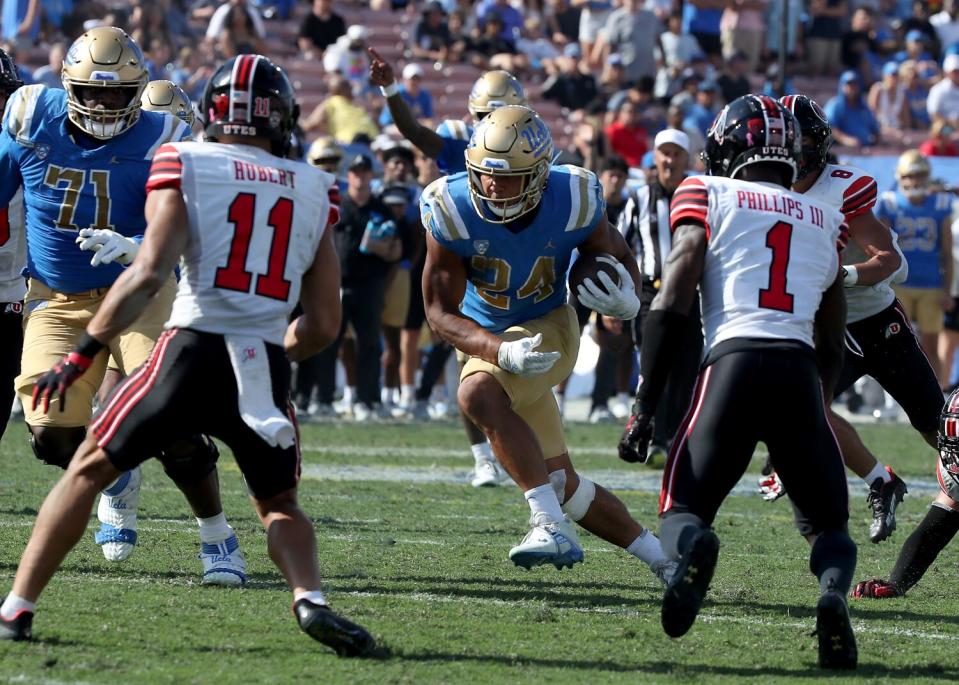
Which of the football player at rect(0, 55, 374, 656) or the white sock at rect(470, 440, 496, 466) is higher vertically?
the football player at rect(0, 55, 374, 656)

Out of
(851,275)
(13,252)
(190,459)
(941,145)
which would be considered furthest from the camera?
(941,145)

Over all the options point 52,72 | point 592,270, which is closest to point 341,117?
point 52,72

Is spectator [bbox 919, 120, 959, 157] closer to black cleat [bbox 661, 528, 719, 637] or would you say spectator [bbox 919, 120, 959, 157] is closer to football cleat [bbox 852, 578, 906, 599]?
football cleat [bbox 852, 578, 906, 599]

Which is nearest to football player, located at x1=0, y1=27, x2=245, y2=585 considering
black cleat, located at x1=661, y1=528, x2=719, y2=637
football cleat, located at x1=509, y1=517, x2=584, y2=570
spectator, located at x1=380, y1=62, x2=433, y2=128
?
football cleat, located at x1=509, y1=517, x2=584, y2=570

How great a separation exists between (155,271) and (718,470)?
5.12 ft

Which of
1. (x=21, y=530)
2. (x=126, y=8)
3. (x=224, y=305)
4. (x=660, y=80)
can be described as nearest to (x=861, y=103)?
(x=660, y=80)

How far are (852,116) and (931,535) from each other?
11.8 meters

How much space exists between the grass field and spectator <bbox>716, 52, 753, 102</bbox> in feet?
31.4

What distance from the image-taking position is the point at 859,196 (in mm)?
6152

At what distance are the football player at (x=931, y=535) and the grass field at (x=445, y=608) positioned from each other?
0.25 ft

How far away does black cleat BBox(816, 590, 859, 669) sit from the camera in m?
4.20

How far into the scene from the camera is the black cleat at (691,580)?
408cm

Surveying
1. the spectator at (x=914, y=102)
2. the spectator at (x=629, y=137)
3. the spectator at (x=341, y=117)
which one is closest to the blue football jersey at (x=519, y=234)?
the spectator at (x=341, y=117)

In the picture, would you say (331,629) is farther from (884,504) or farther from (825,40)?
(825,40)
